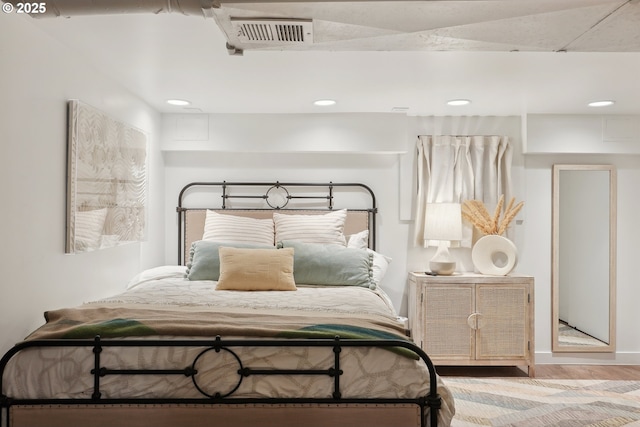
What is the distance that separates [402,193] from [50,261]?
10.1 feet

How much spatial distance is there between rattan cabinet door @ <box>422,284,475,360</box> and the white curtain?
59 cm

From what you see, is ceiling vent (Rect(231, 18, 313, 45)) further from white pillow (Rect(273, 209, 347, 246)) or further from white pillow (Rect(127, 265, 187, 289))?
white pillow (Rect(273, 209, 347, 246))

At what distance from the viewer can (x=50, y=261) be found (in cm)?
279

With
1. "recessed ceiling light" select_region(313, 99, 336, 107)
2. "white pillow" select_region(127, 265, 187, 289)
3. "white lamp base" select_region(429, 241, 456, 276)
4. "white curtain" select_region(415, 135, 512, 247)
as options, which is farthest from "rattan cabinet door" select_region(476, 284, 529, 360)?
"white pillow" select_region(127, 265, 187, 289)

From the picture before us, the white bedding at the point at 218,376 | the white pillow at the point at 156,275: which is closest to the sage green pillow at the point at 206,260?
the white pillow at the point at 156,275

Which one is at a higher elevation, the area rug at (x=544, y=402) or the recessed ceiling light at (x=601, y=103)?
the recessed ceiling light at (x=601, y=103)

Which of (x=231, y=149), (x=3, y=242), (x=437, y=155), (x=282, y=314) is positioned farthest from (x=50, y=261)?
(x=437, y=155)

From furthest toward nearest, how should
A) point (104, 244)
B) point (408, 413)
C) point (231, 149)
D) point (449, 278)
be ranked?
point (231, 149) → point (449, 278) → point (104, 244) → point (408, 413)

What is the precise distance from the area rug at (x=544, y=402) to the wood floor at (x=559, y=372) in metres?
0.12

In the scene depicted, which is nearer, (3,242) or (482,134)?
→ (3,242)

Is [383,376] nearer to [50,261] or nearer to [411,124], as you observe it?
[50,261]

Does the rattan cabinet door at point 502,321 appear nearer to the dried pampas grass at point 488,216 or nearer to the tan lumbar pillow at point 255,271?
the dried pampas grass at point 488,216

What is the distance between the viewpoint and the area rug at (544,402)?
3410 mm

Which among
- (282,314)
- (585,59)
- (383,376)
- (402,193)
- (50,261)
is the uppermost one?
(585,59)
